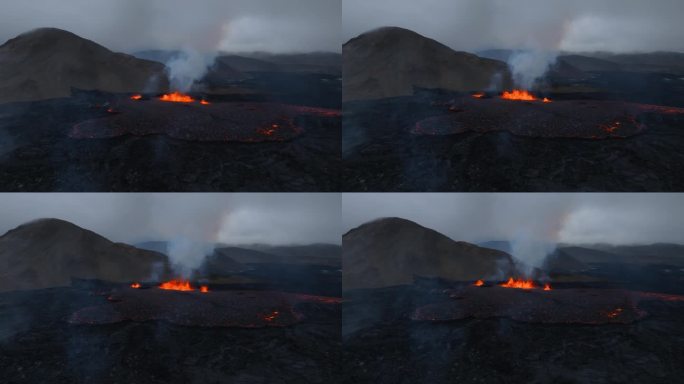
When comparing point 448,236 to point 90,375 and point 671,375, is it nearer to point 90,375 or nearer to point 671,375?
point 671,375

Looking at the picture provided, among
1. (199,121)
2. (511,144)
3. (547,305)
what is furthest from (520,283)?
(199,121)

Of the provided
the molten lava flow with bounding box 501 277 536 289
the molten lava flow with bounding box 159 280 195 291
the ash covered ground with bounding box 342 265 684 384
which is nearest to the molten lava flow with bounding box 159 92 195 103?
the molten lava flow with bounding box 159 280 195 291

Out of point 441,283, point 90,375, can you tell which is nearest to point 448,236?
point 441,283

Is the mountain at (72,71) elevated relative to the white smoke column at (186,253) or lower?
elevated

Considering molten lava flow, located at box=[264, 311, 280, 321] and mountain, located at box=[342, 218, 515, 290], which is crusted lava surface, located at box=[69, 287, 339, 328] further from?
mountain, located at box=[342, 218, 515, 290]

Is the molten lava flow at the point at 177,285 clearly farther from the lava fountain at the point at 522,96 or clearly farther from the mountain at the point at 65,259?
the lava fountain at the point at 522,96

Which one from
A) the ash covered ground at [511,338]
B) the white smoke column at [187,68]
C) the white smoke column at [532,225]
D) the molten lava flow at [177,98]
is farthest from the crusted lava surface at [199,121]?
the white smoke column at [532,225]
